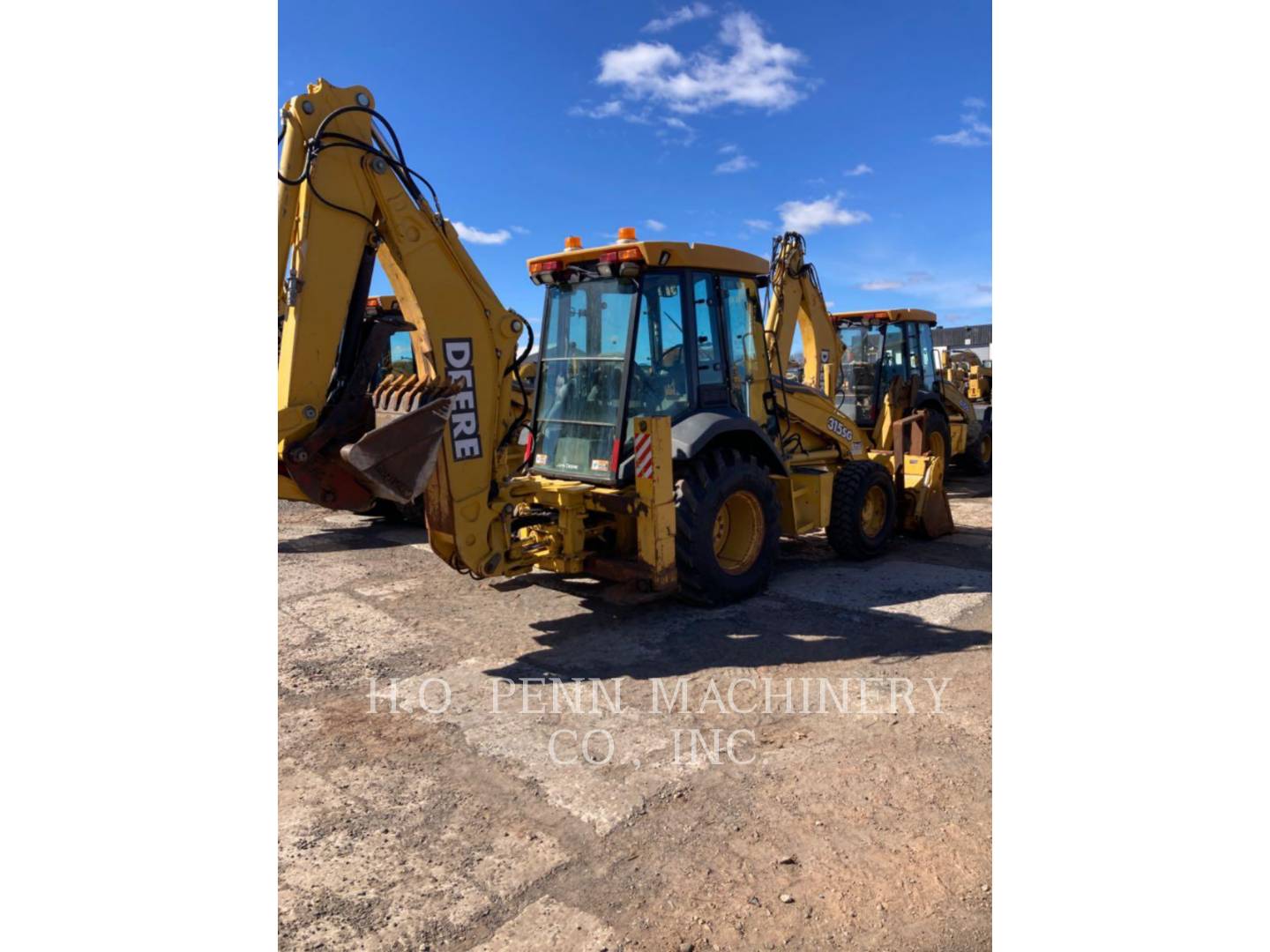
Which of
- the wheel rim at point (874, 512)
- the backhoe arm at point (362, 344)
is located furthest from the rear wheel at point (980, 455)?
the backhoe arm at point (362, 344)

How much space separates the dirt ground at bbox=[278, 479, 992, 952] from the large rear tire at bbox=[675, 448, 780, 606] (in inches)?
8.8

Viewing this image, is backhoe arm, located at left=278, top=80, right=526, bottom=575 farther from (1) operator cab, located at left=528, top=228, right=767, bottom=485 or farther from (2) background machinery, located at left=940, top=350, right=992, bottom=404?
(2) background machinery, located at left=940, top=350, right=992, bottom=404

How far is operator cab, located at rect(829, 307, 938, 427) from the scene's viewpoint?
11.8 meters

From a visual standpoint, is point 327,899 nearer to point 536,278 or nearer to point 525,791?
point 525,791

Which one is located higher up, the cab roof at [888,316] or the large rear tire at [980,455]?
the cab roof at [888,316]

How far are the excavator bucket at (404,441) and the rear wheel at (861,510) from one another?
149 inches

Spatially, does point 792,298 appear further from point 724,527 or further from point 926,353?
point 724,527

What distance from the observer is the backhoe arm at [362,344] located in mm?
4629

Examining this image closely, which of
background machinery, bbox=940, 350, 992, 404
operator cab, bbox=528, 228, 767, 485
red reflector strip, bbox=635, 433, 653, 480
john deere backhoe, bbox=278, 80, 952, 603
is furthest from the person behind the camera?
background machinery, bbox=940, 350, 992, 404

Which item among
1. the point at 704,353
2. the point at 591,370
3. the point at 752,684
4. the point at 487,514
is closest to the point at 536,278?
the point at 591,370

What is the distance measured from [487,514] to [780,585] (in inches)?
99.9

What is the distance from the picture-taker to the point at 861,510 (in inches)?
287

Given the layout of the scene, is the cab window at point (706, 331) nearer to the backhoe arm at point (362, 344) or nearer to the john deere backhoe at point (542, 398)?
the john deere backhoe at point (542, 398)

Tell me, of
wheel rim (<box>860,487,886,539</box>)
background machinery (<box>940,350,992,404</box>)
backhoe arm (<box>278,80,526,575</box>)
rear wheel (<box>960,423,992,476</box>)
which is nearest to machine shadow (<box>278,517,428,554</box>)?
backhoe arm (<box>278,80,526,575</box>)
